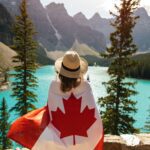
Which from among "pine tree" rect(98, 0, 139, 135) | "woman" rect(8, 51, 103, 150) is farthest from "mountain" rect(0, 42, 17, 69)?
"woman" rect(8, 51, 103, 150)

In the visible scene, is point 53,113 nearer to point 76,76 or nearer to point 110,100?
point 76,76

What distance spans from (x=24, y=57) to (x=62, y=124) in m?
22.5

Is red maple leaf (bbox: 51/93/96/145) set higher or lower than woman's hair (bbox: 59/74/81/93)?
lower

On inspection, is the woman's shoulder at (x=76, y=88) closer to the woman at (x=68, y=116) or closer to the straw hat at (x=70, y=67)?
the woman at (x=68, y=116)

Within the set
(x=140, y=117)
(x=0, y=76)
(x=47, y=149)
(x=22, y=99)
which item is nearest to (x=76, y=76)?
(x=47, y=149)

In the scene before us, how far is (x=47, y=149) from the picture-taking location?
4.36 m

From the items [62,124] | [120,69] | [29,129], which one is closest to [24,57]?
[120,69]

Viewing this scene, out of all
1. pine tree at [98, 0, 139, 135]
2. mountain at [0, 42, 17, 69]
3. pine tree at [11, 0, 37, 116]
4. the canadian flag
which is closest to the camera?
the canadian flag

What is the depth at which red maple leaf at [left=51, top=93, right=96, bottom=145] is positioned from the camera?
4.49 metres

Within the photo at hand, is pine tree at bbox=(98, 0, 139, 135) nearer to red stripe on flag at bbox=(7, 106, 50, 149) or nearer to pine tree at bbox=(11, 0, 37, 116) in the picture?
pine tree at bbox=(11, 0, 37, 116)

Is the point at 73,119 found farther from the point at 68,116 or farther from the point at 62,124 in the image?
the point at 62,124

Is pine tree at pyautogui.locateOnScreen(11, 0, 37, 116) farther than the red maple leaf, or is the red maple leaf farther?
pine tree at pyautogui.locateOnScreen(11, 0, 37, 116)

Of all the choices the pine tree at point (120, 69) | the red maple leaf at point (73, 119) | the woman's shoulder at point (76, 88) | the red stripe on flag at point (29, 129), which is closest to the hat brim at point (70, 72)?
the woman's shoulder at point (76, 88)

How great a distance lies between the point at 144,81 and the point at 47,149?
121 metres
